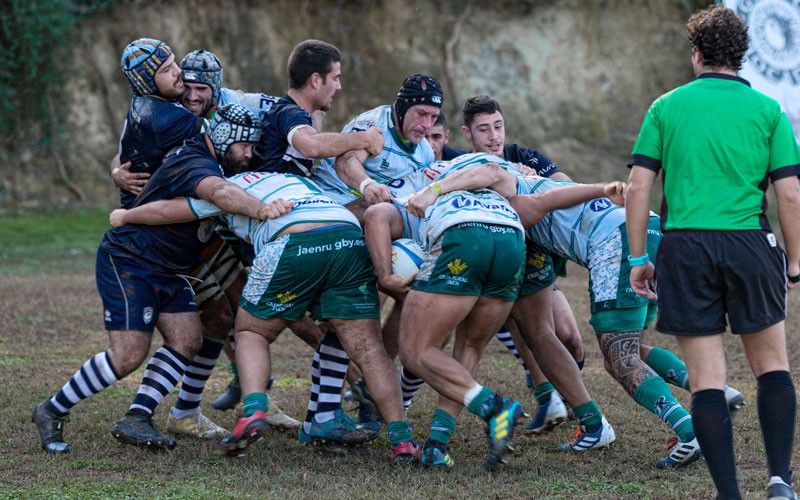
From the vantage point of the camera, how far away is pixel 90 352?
8.20 m

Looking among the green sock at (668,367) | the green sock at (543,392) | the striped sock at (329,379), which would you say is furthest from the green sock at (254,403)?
the green sock at (668,367)

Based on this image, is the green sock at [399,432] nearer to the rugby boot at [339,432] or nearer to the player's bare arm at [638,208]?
the rugby boot at [339,432]

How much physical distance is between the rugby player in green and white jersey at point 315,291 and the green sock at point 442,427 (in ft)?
0.44

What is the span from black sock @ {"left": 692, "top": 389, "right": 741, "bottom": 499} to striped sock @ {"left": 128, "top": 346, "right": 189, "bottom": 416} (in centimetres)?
280

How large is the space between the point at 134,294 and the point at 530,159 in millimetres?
2751

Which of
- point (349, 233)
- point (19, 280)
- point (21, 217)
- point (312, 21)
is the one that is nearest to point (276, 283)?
point (349, 233)

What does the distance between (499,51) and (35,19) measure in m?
8.38

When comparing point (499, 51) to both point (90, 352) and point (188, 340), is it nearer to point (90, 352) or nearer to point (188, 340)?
point (90, 352)

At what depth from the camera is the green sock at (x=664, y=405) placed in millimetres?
4965

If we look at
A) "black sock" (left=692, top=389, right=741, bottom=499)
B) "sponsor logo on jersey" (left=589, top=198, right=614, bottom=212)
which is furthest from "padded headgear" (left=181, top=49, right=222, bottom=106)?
"black sock" (left=692, top=389, right=741, bottom=499)

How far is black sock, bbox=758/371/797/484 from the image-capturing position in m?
4.06

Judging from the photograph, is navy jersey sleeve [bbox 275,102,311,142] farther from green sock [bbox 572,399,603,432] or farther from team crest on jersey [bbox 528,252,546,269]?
green sock [bbox 572,399,603,432]

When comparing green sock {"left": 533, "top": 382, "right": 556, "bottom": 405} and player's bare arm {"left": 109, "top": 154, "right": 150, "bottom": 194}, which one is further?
green sock {"left": 533, "top": 382, "right": 556, "bottom": 405}

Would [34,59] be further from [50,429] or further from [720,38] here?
[720,38]
